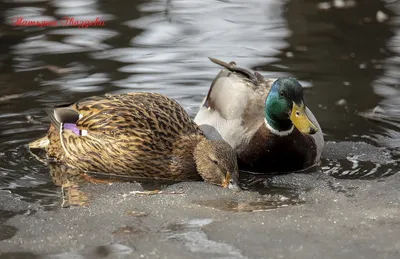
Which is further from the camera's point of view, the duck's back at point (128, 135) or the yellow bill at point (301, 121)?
the duck's back at point (128, 135)

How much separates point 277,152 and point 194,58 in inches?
103

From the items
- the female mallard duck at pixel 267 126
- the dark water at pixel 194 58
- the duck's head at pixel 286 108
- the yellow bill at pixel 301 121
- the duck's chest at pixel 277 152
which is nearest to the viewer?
the yellow bill at pixel 301 121

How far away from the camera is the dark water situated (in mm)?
7898

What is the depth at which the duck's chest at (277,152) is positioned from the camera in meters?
7.28

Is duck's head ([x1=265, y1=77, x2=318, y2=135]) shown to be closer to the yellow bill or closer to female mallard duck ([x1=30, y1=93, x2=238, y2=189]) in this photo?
the yellow bill

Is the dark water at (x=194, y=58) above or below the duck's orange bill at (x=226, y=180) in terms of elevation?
above

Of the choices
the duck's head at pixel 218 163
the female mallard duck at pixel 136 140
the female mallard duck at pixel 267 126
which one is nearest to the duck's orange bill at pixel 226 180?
the duck's head at pixel 218 163

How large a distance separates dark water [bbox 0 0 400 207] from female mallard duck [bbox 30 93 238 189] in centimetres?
38

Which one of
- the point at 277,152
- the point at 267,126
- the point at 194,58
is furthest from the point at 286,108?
the point at 194,58

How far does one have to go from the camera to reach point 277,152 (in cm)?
730

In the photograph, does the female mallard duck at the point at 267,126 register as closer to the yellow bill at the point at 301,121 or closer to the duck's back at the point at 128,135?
the yellow bill at the point at 301,121

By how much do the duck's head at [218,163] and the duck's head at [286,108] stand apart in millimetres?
533

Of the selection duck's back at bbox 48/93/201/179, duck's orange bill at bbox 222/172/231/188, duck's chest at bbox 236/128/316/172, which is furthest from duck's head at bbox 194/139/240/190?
duck's chest at bbox 236/128/316/172

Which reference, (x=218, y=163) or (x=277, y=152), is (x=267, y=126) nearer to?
(x=277, y=152)
